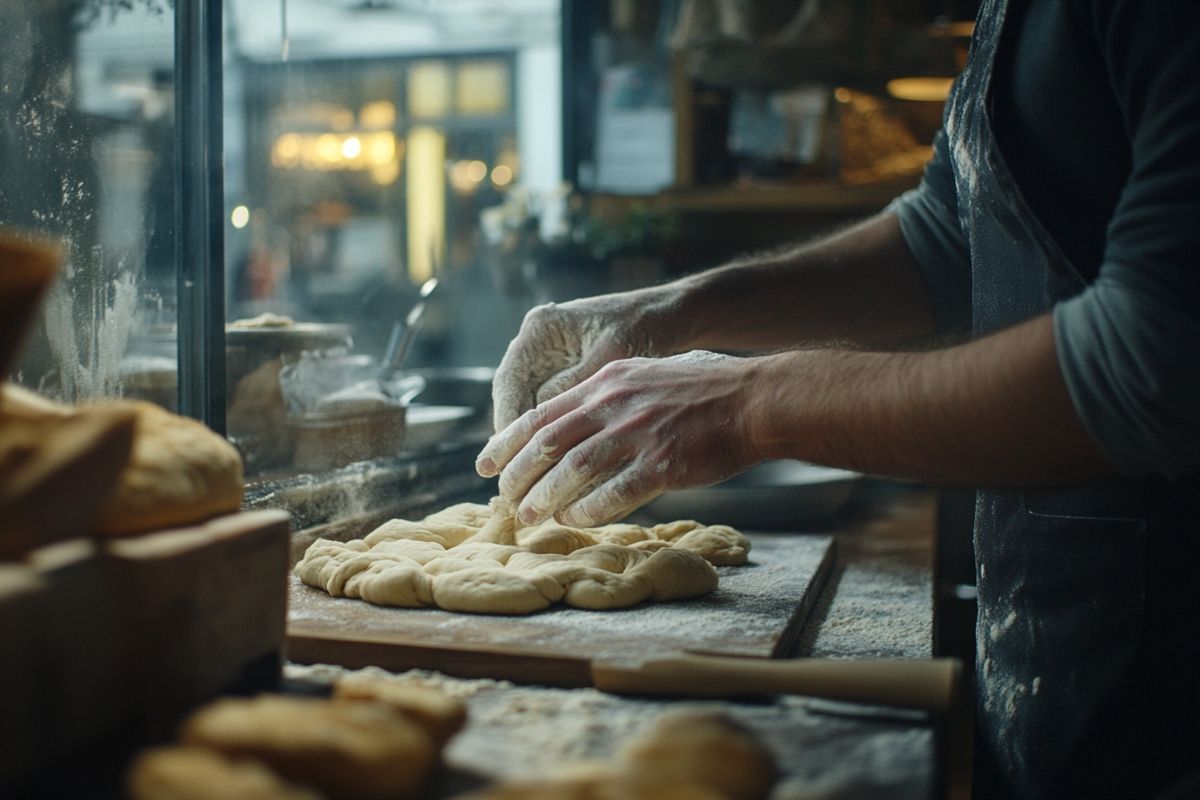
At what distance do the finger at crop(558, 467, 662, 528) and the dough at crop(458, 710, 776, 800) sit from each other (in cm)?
55

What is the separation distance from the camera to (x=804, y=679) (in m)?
1.06

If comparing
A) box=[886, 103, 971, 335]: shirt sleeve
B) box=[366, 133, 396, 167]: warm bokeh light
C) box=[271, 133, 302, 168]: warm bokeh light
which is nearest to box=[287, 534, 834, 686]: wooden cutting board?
box=[886, 103, 971, 335]: shirt sleeve

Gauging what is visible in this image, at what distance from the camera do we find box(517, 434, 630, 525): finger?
1.45 metres

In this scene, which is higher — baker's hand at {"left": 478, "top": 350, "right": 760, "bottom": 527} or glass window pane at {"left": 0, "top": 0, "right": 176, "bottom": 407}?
glass window pane at {"left": 0, "top": 0, "right": 176, "bottom": 407}

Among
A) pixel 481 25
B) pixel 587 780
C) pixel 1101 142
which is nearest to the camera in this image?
pixel 587 780

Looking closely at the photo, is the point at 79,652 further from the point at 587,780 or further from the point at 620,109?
the point at 620,109

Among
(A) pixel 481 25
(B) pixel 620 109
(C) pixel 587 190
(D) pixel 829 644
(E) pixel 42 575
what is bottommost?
(D) pixel 829 644

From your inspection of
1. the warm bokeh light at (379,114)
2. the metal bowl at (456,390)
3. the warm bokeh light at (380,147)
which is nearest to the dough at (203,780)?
the metal bowl at (456,390)

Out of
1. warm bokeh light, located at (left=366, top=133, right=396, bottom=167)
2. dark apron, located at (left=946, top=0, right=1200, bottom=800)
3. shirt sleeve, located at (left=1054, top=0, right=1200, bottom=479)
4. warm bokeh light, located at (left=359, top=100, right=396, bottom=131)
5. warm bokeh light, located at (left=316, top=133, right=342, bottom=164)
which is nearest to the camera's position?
shirt sleeve, located at (left=1054, top=0, right=1200, bottom=479)

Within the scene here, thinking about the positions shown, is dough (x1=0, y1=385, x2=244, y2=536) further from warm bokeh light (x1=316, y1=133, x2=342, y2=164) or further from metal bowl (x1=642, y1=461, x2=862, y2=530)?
warm bokeh light (x1=316, y1=133, x2=342, y2=164)

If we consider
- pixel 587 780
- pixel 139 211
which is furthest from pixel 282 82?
pixel 587 780

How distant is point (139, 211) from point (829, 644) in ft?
4.04

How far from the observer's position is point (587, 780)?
0.77m

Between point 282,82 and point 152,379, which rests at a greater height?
point 282,82
